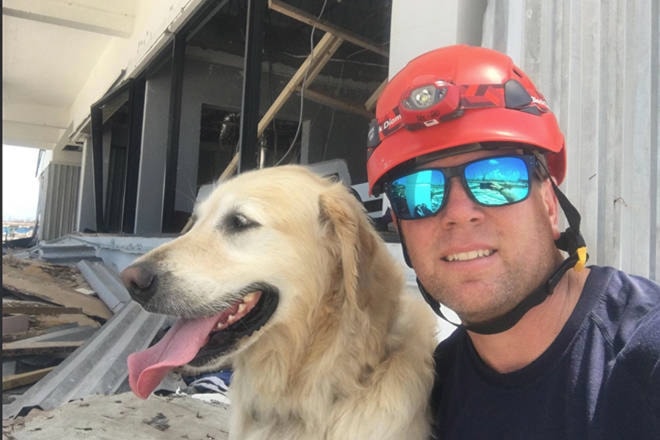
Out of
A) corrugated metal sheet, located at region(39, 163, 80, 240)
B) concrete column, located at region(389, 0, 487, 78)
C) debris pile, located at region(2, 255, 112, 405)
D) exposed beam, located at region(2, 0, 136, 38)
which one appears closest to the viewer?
concrete column, located at region(389, 0, 487, 78)

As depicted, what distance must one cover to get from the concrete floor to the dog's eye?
139cm

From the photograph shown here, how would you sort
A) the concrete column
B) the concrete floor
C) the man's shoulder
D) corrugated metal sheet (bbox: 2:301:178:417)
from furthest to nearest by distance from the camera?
corrugated metal sheet (bbox: 2:301:178:417) < the concrete floor < the concrete column < the man's shoulder

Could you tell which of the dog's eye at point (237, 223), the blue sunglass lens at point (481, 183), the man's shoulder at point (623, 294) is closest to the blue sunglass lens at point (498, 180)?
the blue sunglass lens at point (481, 183)

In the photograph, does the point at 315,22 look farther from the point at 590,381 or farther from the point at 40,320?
the point at 590,381

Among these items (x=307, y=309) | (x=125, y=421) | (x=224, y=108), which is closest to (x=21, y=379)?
(x=125, y=421)

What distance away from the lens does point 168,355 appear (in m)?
1.89

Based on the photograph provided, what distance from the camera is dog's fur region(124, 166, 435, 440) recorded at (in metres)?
1.83

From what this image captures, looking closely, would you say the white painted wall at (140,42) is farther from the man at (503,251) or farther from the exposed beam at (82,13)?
the man at (503,251)

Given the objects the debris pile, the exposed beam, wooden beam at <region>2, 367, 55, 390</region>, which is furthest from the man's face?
the exposed beam

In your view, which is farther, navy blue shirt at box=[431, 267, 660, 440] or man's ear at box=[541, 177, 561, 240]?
man's ear at box=[541, 177, 561, 240]

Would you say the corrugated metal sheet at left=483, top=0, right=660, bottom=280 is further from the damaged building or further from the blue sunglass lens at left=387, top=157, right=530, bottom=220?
the blue sunglass lens at left=387, top=157, right=530, bottom=220

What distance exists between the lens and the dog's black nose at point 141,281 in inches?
73.5

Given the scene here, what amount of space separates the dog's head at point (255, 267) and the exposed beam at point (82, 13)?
26.1ft

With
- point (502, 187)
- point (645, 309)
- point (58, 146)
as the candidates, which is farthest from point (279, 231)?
point (58, 146)
